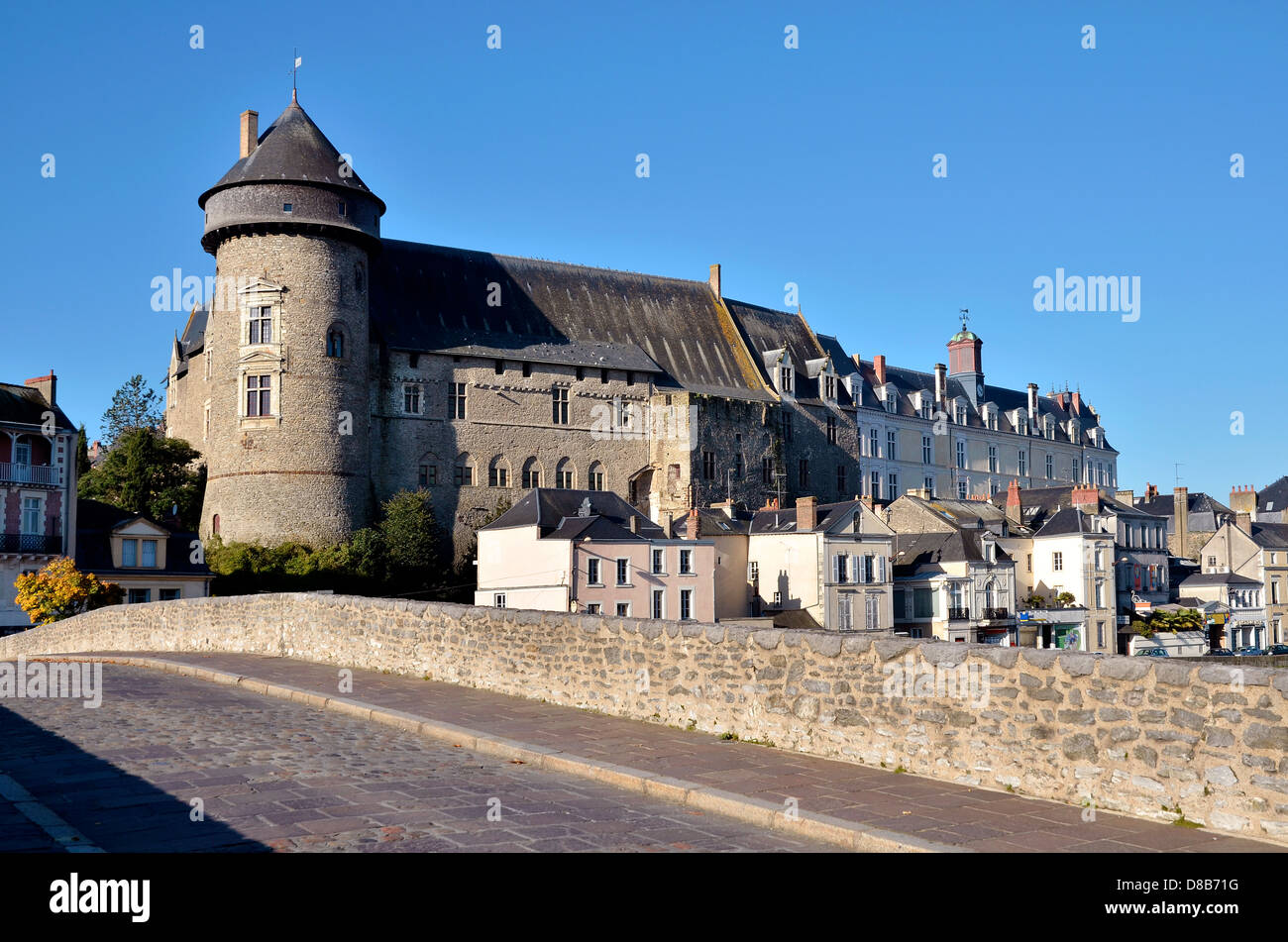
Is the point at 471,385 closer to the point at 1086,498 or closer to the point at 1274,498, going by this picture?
the point at 1086,498

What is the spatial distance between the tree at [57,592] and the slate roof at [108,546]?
4306mm

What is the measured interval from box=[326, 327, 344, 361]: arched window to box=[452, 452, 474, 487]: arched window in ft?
26.0

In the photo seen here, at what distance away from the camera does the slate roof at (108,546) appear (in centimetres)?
4212

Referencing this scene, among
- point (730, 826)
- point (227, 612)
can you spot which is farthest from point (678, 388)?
point (730, 826)

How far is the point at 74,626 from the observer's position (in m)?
31.0

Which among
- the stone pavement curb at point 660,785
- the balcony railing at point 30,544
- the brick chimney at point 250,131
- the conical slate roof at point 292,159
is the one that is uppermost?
the brick chimney at point 250,131

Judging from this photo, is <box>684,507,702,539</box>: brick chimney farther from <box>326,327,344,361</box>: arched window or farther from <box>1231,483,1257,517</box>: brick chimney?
<box>1231,483,1257,517</box>: brick chimney

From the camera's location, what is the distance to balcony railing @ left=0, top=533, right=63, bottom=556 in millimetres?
40938

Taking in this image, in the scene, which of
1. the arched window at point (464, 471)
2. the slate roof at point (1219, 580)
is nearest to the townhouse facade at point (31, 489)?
the arched window at point (464, 471)

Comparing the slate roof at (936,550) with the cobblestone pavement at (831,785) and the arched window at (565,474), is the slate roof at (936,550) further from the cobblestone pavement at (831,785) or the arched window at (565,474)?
the cobblestone pavement at (831,785)

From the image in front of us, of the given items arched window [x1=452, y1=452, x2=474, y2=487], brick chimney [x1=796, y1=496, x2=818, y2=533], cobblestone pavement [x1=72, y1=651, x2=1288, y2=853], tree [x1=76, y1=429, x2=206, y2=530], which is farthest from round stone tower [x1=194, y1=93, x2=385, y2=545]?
cobblestone pavement [x1=72, y1=651, x2=1288, y2=853]

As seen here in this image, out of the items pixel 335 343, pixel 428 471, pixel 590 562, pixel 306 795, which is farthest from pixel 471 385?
pixel 306 795
